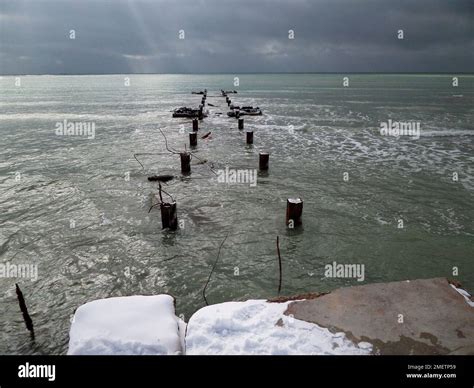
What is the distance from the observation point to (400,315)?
17.9 feet

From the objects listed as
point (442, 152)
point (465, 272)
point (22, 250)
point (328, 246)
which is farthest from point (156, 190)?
point (442, 152)

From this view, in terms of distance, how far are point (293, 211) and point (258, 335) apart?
22.4 ft

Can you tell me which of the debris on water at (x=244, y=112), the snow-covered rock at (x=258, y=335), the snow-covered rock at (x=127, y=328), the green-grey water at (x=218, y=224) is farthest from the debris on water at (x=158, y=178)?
the debris on water at (x=244, y=112)

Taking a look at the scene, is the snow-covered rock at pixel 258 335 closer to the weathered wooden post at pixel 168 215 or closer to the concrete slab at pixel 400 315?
the concrete slab at pixel 400 315

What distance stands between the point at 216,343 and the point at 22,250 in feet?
27.7

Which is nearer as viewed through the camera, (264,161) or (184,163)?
(184,163)

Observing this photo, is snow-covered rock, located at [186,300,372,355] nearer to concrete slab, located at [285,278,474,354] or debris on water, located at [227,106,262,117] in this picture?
concrete slab, located at [285,278,474,354]

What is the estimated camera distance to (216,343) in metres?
5.00

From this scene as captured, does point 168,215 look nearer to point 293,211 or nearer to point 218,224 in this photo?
point 218,224

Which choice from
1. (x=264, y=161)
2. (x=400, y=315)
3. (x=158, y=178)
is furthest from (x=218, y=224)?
(x=400, y=315)

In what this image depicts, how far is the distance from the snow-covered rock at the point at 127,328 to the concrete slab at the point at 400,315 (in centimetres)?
199

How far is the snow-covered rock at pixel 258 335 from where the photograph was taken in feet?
16.0
